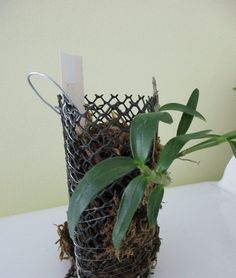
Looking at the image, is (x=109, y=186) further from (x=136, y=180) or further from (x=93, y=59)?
(x=93, y=59)

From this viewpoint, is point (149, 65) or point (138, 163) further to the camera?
point (149, 65)

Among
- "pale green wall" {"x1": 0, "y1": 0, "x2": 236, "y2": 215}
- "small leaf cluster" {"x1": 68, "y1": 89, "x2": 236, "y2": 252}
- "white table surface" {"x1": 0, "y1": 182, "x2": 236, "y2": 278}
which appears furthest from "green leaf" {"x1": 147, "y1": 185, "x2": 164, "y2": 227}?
"pale green wall" {"x1": 0, "y1": 0, "x2": 236, "y2": 215}

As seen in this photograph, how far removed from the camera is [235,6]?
0.82 meters

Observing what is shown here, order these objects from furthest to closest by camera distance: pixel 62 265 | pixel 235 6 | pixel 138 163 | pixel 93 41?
1. pixel 235 6
2. pixel 93 41
3. pixel 62 265
4. pixel 138 163

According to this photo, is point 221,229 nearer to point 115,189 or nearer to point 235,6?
point 115,189

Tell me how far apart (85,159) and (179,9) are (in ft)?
1.93

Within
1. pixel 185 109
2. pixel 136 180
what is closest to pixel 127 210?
pixel 136 180

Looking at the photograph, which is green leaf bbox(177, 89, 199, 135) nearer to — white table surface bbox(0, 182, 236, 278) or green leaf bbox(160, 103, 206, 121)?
green leaf bbox(160, 103, 206, 121)

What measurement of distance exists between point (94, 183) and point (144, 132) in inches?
2.8

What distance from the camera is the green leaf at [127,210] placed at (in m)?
0.28

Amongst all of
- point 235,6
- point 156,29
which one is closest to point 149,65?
point 156,29

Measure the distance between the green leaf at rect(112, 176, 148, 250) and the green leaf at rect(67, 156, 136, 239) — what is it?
19 millimetres

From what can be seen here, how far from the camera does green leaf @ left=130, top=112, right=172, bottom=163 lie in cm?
28

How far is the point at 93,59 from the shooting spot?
0.72 metres
